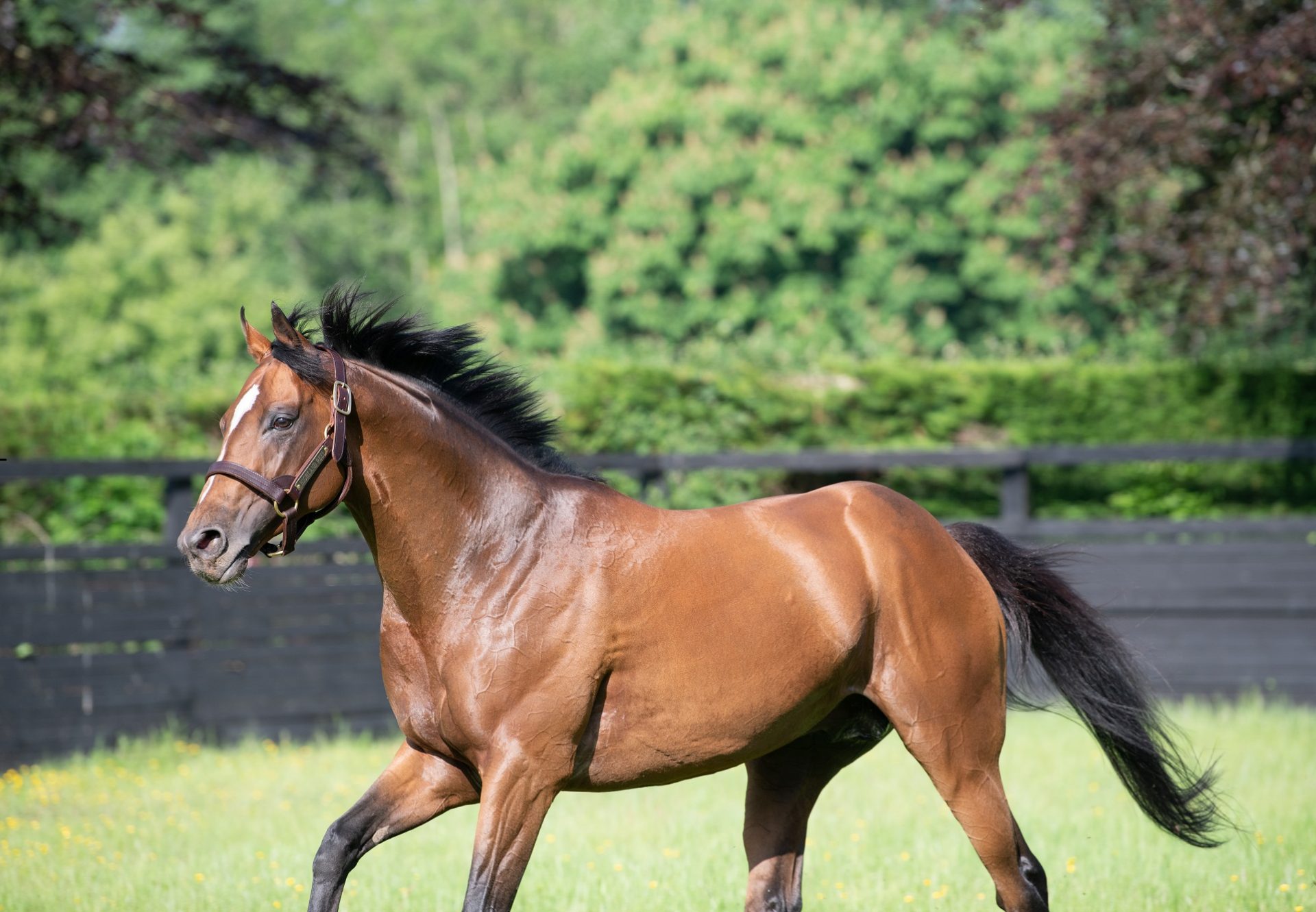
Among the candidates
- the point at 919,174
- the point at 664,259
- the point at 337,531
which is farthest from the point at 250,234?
the point at 337,531

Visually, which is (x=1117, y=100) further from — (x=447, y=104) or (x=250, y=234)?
(x=447, y=104)

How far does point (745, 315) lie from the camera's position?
22156 mm

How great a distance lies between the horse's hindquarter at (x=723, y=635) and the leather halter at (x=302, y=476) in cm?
75

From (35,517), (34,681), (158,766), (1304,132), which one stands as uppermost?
(1304,132)

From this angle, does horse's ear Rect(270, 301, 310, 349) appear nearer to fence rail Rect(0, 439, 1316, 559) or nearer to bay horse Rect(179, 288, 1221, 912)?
bay horse Rect(179, 288, 1221, 912)

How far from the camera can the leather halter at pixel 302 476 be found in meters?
3.18

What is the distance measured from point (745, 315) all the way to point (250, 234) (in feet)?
40.6

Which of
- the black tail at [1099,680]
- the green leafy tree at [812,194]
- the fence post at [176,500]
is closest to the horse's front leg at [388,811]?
the black tail at [1099,680]

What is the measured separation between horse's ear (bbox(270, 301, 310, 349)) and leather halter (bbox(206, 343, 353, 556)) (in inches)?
3.3

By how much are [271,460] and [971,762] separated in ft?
7.20

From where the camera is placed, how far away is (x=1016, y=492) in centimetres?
898

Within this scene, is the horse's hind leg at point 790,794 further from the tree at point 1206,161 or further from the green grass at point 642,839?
the tree at point 1206,161

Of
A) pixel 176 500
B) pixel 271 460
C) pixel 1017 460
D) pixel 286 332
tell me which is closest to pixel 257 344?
pixel 286 332

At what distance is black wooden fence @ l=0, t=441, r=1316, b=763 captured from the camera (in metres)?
7.29
